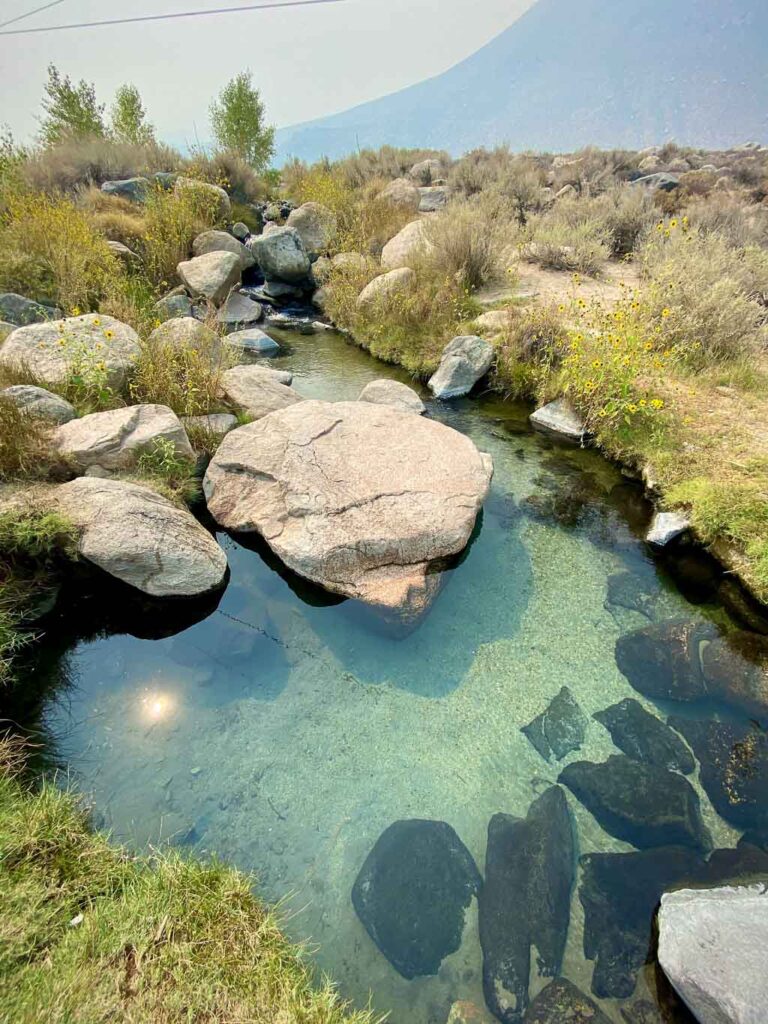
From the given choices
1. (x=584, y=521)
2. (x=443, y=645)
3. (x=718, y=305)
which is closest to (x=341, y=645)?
(x=443, y=645)

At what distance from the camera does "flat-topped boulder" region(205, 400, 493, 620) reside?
3.72m

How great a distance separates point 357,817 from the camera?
8.90 feet

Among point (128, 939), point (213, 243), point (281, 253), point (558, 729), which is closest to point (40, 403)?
point (128, 939)

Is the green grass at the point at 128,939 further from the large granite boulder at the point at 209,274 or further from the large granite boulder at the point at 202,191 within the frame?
the large granite boulder at the point at 202,191

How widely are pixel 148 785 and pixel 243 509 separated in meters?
2.23

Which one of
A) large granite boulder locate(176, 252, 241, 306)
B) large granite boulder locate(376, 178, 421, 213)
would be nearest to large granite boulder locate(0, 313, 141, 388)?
large granite boulder locate(176, 252, 241, 306)

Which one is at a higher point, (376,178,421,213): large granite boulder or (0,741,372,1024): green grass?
(376,178,421,213): large granite boulder

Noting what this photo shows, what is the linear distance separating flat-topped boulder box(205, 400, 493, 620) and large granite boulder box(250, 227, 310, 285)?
6.64 metres

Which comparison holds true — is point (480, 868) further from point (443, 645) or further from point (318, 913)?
point (443, 645)

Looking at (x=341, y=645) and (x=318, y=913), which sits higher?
(x=341, y=645)

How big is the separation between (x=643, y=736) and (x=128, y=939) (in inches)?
117

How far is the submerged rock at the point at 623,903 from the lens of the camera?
2.19 m

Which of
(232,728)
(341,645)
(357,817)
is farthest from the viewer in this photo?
(341,645)

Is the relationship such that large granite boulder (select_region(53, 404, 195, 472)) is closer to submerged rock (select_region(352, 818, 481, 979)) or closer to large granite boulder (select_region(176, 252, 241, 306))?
submerged rock (select_region(352, 818, 481, 979))
